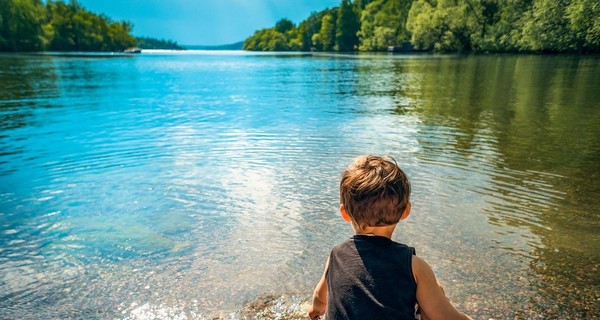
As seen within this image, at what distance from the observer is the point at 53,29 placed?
444 feet

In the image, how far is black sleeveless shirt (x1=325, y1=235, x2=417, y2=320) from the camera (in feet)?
6.82

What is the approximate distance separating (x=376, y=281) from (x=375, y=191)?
0.47m

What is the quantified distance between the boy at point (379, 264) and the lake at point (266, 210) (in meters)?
2.24

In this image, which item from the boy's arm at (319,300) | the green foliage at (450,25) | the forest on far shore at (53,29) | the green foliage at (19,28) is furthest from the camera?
the forest on far shore at (53,29)

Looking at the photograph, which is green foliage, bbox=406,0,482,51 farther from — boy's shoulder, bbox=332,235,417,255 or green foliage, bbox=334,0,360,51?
boy's shoulder, bbox=332,235,417,255

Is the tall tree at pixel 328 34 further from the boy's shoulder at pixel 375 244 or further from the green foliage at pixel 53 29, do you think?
the boy's shoulder at pixel 375 244

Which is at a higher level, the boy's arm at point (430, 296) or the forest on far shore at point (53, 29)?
the forest on far shore at point (53, 29)

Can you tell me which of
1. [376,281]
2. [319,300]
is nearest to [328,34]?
[319,300]

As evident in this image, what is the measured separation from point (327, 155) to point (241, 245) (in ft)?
17.1

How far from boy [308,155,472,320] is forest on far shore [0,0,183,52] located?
12252cm

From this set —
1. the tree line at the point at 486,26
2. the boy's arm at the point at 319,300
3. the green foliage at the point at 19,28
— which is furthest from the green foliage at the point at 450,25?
the green foliage at the point at 19,28

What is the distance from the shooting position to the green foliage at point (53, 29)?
101 metres

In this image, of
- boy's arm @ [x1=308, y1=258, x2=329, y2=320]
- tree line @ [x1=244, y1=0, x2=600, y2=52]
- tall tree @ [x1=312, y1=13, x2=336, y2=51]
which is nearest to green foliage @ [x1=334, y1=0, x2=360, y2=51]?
tall tree @ [x1=312, y1=13, x2=336, y2=51]

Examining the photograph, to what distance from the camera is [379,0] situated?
552ft
